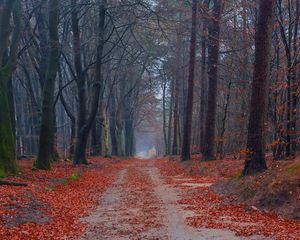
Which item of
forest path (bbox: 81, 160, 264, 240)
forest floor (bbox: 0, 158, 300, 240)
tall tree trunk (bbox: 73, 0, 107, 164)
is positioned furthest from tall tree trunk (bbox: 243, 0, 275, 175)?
tall tree trunk (bbox: 73, 0, 107, 164)

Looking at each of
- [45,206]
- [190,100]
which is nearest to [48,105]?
[45,206]

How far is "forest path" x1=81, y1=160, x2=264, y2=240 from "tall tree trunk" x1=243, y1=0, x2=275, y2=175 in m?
2.76

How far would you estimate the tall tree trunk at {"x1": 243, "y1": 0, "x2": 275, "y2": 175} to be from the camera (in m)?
13.9

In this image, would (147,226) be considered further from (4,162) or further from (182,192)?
(4,162)

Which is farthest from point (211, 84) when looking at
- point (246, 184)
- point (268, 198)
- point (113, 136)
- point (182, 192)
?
point (113, 136)

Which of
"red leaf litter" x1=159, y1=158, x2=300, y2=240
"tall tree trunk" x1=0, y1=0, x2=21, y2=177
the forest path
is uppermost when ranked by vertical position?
"tall tree trunk" x1=0, y1=0, x2=21, y2=177

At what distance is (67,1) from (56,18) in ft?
8.54

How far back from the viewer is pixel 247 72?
25.6 meters

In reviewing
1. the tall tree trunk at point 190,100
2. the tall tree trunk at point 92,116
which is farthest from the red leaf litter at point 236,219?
the tall tree trunk at point 190,100

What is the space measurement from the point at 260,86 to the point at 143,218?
18.7 feet

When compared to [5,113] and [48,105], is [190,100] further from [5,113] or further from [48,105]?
[5,113]

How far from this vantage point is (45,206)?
39.7ft

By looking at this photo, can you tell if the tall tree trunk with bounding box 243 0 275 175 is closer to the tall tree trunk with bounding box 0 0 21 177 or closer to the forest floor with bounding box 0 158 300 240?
the forest floor with bounding box 0 158 300 240

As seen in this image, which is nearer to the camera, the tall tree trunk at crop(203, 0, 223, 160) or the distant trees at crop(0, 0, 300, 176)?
the distant trees at crop(0, 0, 300, 176)
